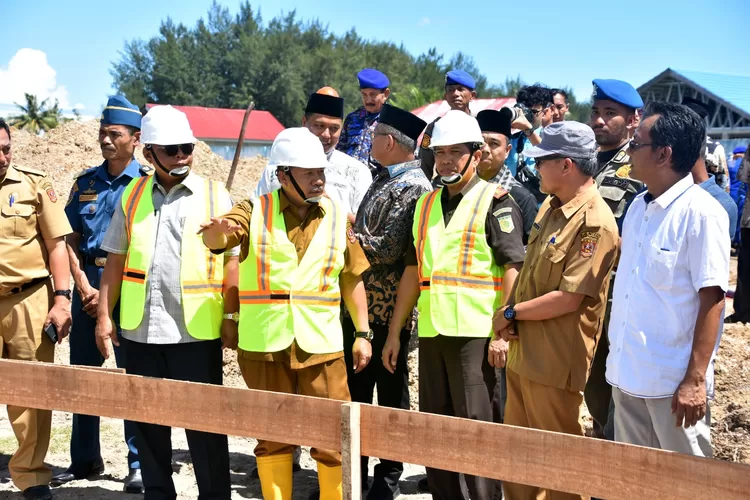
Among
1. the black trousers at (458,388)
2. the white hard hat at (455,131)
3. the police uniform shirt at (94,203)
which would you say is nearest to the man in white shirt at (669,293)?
the black trousers at (458,388)

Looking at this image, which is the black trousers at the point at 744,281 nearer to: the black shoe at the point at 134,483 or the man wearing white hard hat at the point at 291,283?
the man wearing white hard hat at the point at 291,283

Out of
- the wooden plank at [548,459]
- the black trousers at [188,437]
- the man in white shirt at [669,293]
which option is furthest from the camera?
the black trousers at [188,437]

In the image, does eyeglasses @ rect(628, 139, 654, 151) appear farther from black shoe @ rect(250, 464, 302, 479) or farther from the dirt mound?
the dirt mound

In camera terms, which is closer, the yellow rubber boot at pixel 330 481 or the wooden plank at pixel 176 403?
the wooden plank at pixel 176 403

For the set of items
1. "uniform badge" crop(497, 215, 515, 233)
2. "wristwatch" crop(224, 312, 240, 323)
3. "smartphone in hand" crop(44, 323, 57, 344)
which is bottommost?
"smartphone in hand" crop(44, 323, 57, 344)

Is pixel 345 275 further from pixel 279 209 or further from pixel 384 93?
pixel 384 93

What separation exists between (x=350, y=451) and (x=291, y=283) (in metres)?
1.06

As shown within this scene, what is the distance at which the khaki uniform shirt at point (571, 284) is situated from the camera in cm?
364

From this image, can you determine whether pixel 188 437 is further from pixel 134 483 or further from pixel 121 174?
pixel 121 174

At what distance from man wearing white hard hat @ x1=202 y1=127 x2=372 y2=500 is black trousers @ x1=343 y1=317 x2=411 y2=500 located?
0.67m

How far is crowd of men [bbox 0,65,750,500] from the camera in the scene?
3354 mm

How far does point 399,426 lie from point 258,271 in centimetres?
124

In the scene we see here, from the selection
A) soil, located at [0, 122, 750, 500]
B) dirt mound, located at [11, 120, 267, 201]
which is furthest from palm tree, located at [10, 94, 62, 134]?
soil, located at [0, 122, 750, 500]

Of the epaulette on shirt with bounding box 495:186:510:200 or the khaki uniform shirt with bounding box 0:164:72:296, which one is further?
the khaki uniform shirt with bounding box 0:164:72:296
